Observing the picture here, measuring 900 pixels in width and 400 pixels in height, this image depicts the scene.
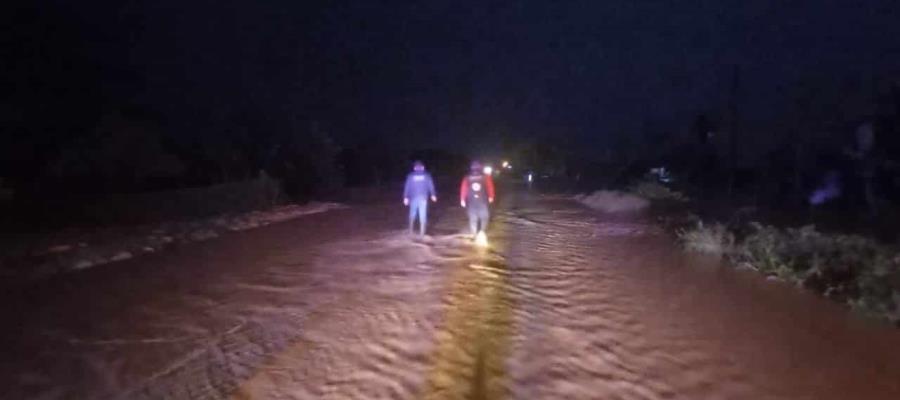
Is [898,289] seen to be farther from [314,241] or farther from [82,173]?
[82,173]

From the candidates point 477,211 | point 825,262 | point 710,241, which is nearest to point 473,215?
point 477,211

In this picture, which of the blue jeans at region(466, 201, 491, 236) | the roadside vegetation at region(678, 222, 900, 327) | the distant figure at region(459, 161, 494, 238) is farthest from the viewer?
the blue jeans at region(466, 201, 491, 236)

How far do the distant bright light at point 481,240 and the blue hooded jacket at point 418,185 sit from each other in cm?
153

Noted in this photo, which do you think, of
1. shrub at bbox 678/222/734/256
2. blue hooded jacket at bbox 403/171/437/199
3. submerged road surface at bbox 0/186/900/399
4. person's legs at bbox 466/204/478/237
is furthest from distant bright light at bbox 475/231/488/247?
shrub at bbox 678/222/734/256

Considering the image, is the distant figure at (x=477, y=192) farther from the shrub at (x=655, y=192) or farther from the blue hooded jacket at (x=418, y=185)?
the shrub at (x=655, y=192)

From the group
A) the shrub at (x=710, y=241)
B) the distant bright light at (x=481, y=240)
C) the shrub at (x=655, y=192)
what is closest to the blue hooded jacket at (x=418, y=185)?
the distant bright light at (x=481, y=240)

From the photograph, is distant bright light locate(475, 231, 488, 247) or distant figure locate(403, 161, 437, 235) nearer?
distant figure locate(403, 161, 437, 235)

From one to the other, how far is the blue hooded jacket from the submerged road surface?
83.6 inches

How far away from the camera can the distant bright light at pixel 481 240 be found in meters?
18.4

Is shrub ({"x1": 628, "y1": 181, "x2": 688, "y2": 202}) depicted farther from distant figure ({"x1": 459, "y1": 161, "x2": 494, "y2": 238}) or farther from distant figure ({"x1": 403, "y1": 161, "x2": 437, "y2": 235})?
distant figure ({"x1": 403, "y1": 161, "x2": 437, "y2": 235})

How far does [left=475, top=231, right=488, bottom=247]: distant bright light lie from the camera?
18431 mm

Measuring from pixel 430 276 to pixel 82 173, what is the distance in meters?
19.9

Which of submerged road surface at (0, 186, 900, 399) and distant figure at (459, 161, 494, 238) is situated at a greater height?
distant figure at (459, 161, 494, 238)

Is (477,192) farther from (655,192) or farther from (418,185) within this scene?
(655,192)
